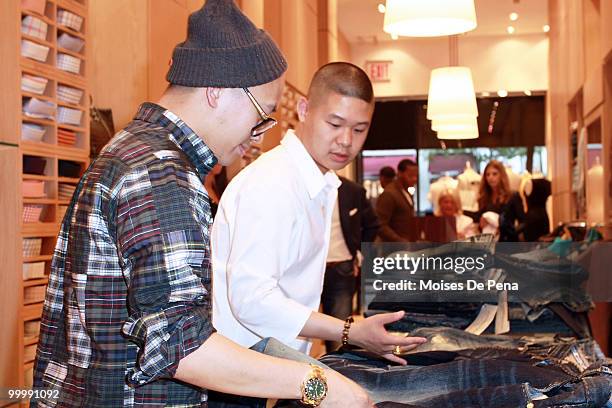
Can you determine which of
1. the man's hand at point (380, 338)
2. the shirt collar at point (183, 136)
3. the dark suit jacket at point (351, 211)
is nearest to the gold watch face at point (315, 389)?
the shirt collar at point (183, 136)

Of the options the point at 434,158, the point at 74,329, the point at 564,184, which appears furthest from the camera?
the point at 434,158

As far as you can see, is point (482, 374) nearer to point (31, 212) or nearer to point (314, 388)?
point (314, 388)

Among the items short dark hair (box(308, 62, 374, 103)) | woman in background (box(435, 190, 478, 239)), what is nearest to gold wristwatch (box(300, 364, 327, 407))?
short dark hair (box(308, 62, 374, 103))

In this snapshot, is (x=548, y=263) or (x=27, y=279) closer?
(x=548, y=263)

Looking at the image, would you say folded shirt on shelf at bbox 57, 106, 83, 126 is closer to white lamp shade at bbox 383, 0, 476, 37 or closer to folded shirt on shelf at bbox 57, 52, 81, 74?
folded shirt on shelf at bbox 57, 52, 81, 74

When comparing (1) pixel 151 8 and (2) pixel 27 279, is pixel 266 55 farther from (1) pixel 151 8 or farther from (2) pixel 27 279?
(1) pixel 151 8

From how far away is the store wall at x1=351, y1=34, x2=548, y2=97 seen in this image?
1494 cm

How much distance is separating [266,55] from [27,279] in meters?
2.45

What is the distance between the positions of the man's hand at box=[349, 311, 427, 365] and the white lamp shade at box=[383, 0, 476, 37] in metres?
2.83

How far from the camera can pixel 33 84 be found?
11.8 ft

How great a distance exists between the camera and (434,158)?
54.0ft

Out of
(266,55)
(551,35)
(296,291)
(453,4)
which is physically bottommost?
(296,291)

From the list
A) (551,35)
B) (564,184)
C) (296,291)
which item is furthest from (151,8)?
(551,35)

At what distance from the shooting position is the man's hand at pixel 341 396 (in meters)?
1.37
